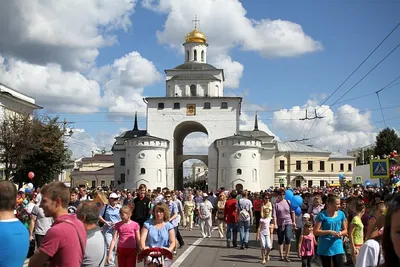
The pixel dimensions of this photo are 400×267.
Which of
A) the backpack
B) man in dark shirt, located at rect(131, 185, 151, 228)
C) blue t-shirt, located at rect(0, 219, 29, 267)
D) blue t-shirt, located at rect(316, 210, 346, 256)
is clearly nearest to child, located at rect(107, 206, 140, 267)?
blue t-shirt, located at rect(316, 210, 346, 256)

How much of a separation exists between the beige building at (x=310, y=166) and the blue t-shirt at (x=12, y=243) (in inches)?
3244

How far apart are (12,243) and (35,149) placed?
40.3 m

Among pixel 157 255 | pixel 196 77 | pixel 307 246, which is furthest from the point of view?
pixel 196 77

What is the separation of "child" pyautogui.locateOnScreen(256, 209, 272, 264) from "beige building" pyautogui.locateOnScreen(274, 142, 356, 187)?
71969mm

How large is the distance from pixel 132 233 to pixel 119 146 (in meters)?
68.0

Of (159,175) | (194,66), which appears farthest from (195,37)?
(159,175)

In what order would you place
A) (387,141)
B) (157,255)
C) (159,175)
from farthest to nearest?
(387,141) → (159,175) → (157,255)

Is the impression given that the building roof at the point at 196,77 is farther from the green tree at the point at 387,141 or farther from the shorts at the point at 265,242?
the shorts at the point at 265,242

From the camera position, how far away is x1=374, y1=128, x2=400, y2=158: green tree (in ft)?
266

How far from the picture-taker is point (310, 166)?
87.2 metres

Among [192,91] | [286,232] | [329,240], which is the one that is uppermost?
[192,91]

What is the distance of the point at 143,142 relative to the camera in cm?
6594

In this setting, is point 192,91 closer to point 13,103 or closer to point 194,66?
point 194,66

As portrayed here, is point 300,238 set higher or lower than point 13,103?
lower
